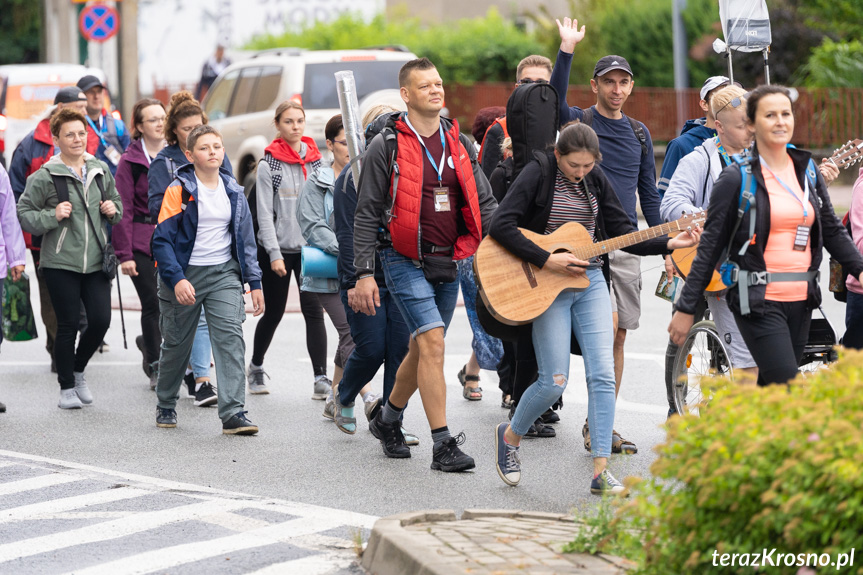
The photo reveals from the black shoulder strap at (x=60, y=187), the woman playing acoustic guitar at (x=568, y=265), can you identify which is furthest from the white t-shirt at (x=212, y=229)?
the woman playing acoustic guitar at (x=568, y=265)

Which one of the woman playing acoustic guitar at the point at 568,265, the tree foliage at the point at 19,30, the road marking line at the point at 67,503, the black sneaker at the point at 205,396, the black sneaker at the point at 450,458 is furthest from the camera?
the tree foliage at the point at 19,30

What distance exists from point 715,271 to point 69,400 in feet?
14.9

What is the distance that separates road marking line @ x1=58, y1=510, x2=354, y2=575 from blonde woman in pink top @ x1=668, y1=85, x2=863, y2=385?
1.78 meters

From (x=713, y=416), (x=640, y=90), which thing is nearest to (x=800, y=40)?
(x=640, y=90)

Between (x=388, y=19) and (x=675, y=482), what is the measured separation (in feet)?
126

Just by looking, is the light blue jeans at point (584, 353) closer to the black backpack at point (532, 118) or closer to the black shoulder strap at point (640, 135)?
the black backpack at point (532, 118)

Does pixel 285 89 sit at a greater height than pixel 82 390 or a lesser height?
greater

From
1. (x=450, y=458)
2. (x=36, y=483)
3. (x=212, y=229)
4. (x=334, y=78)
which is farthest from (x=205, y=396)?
(x=334, y=78)

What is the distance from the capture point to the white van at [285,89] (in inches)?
703

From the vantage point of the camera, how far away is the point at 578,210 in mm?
6543

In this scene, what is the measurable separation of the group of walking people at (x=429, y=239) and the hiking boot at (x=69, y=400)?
0.7 inches

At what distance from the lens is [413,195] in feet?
22.2

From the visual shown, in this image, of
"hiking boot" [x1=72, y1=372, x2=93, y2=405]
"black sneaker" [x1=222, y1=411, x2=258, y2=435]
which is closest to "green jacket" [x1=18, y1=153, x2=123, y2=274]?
"hiking boot" [x1=72, y1=372, x2=93, y2=405]

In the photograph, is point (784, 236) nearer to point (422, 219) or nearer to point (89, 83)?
point (422, 219)
